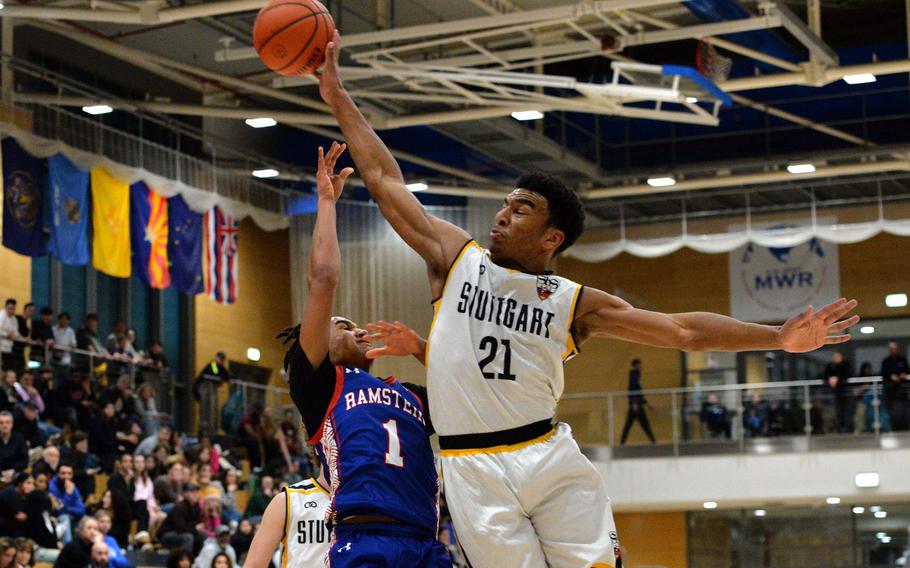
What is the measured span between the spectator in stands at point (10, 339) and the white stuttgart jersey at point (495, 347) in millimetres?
16266

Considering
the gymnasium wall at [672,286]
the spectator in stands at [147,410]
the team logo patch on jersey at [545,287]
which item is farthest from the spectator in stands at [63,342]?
the team logo patch on jersey at [545,287]

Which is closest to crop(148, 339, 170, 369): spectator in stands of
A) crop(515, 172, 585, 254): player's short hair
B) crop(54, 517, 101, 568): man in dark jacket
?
crop(54, 517, 101, 568): man in dark jacket

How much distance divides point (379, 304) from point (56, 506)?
37.5 ft

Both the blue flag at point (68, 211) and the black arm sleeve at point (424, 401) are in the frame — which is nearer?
the black arm sleeve at point (424, 401)

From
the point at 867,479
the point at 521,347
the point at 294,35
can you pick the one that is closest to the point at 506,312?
the point at 521,347

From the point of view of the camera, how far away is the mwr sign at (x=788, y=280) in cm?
3045

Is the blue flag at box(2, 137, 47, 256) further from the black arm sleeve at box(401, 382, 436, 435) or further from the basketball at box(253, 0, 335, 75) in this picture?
the black arm sleeve at box(401, 382, 436, 435)

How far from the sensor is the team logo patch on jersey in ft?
20.5

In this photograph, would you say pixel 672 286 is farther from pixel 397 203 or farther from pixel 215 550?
pixel 397 203

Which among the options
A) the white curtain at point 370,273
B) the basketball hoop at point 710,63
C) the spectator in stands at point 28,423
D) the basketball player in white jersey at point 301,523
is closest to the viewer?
the basketball player in white jersey at point 301,523

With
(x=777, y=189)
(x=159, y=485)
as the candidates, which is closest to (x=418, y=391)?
(x=159, y=485)

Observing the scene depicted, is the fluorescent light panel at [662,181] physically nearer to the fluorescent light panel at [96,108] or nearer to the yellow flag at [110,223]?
the yellow flag at [110,223]

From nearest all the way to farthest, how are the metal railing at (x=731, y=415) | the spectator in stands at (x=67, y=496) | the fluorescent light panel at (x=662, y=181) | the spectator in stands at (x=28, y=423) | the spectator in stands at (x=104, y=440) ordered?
the spectator in stands at (x=67, y=496), the spectator in stands at (x=28, y=423), the spectator in stands at (x=104, y=440), the metal railing at (x=731, y=415), the fluorescent light panel at (x=662, y=181)

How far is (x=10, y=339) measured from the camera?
21.5m
